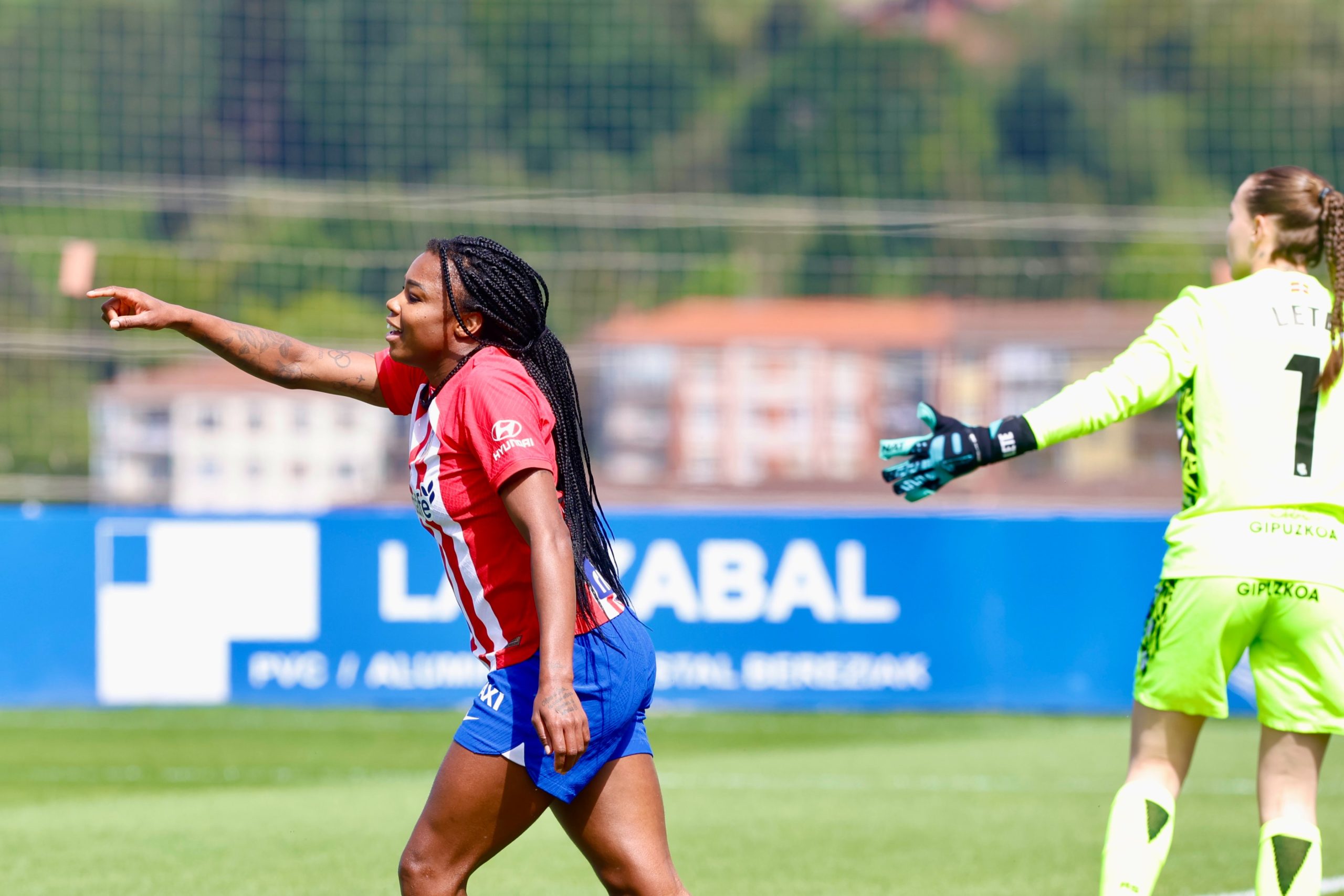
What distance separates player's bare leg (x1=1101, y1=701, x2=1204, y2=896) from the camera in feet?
12.8

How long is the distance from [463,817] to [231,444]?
32.3ft

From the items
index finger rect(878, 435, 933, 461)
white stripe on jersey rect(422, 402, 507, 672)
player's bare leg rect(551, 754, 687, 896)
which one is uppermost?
index finger rect(878, 435, 933, 461)

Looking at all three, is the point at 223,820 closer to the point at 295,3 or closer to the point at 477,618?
the point at 477,618

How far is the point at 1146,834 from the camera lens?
153 inches

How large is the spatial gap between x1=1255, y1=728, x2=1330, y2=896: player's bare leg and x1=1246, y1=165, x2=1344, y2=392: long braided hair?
1.05 m

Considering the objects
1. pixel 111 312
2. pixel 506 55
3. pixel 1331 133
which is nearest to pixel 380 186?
pixel 506 55

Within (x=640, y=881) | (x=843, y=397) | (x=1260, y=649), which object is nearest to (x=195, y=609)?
(x=843, y=397)

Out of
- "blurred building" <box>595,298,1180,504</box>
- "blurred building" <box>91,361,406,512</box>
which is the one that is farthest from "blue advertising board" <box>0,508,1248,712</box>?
"blurred building" <box>595,298,1180,504</box>

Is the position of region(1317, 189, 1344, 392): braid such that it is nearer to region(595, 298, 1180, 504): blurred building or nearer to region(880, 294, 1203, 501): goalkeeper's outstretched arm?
region(880, 294, 1203, 501): goalkeeper's outstretched arm

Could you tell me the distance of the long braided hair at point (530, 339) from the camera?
145 inches

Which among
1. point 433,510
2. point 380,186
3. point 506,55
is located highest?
point 506,55

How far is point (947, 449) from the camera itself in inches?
151

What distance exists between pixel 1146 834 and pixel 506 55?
2789 centimetres

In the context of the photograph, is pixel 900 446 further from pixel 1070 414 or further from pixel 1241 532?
pixel 1241 532
